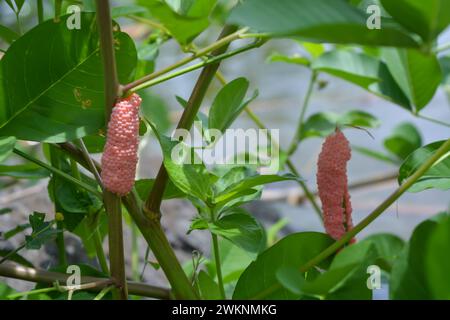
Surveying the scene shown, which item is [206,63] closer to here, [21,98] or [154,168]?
[21,98]

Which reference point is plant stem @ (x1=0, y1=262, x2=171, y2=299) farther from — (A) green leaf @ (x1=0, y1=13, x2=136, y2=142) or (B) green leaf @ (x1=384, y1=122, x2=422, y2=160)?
(B) green leaf @ (x1=384, y1=122, x2=422, y2=160)

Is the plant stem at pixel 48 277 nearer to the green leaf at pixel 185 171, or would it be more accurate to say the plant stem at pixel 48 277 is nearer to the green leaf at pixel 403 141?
the green leaf at pixel 185 171

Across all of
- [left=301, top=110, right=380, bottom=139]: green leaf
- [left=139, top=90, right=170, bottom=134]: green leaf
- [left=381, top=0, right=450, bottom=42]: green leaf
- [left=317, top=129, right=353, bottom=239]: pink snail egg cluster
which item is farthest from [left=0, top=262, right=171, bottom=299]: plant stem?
[left=139, top=90, right=170, bottom=134]: green leaf

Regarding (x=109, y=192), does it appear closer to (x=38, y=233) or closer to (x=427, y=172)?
(x=38, y=233)

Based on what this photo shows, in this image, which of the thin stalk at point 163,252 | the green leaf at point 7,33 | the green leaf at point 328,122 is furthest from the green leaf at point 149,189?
the green leaf at point 328,122

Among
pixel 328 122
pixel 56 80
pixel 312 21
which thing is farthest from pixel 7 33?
pixel 328 122
